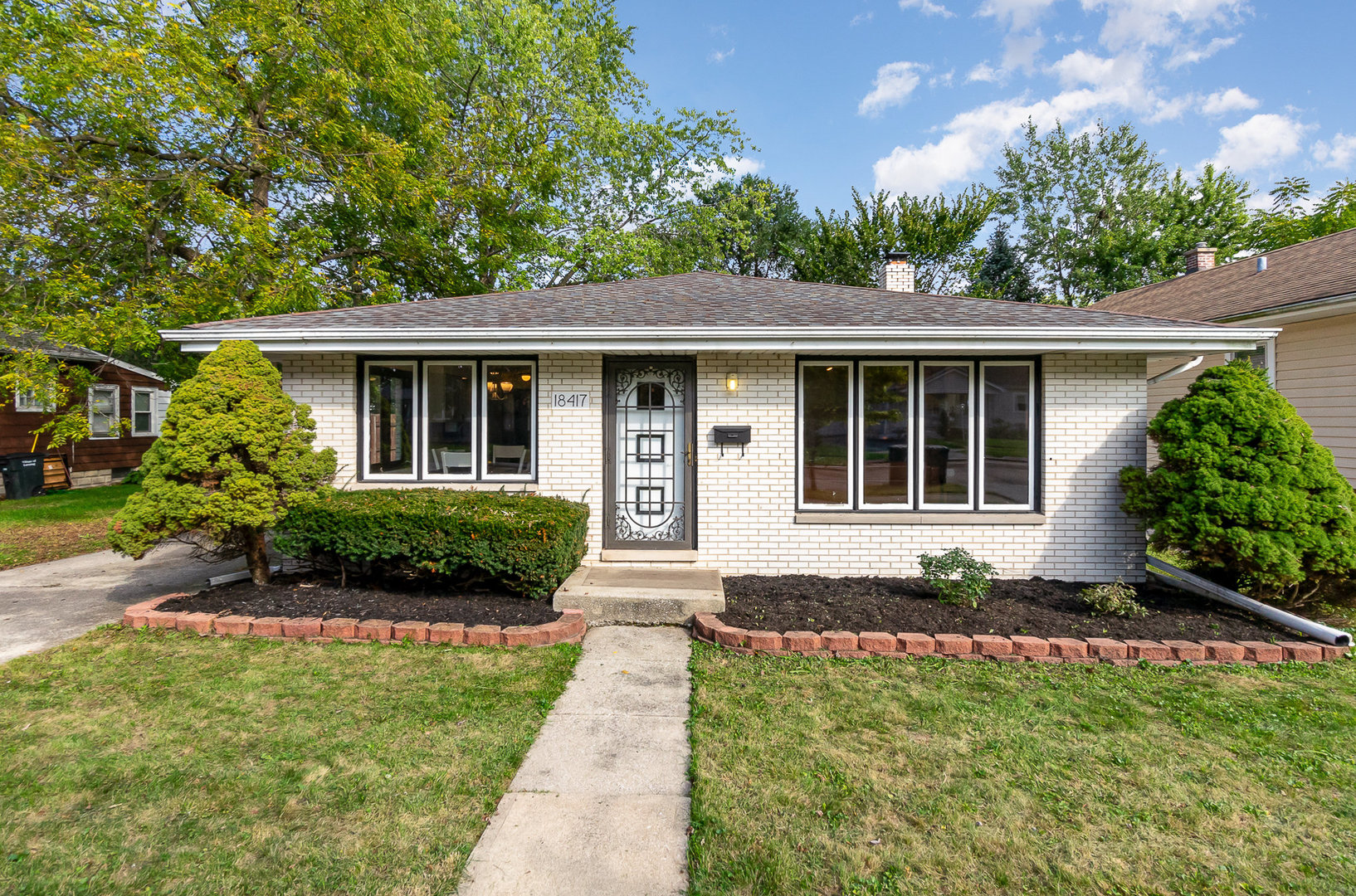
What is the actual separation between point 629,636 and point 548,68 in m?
18.1

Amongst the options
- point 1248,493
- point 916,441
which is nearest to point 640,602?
point 916,441

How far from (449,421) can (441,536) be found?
183cm

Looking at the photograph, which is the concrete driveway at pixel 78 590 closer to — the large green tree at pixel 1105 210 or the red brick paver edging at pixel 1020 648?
the red brick paver edging at pixel 1020 648

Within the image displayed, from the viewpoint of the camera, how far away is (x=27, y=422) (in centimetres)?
1506

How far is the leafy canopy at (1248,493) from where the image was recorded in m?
5.05

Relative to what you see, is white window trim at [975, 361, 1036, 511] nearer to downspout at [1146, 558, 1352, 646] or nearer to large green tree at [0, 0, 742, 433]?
downspout at [1146, 558, 1352, 646]

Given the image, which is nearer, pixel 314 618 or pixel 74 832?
pixel 74 832

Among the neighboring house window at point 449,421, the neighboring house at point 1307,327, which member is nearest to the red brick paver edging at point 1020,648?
the neighboring house at point 1307,327

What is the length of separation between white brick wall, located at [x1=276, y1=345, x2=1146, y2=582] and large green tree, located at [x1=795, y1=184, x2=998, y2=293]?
755 inches

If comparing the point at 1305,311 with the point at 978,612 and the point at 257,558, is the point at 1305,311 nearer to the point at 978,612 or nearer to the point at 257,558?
the point at 978,612

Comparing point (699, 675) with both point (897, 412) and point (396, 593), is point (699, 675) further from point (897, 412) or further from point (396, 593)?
point (897, 412)

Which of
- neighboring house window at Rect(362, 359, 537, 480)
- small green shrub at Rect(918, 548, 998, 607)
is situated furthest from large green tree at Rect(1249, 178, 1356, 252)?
neighboring house window at Rect(362, 359, 537, 480)

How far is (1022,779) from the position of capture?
308 cm

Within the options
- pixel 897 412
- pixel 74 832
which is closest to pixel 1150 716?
pixel 897 412
